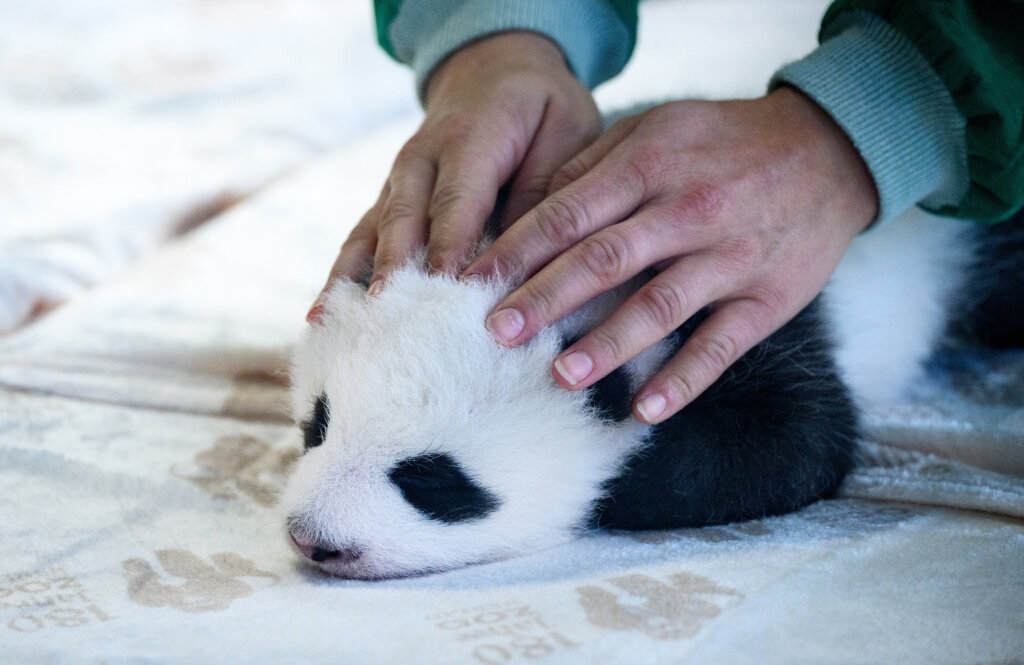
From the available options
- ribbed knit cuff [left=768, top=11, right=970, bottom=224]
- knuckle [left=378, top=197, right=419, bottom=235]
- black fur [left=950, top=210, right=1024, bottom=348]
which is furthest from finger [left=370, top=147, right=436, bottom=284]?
black fur [left=950, top=210, right=1024, bottom=348]

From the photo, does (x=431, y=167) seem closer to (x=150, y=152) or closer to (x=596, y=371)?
(x=596, y=371)

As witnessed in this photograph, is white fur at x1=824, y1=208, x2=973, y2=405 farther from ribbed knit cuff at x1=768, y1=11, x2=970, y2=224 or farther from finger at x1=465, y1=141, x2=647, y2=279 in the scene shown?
finger at x1=465, y1=141, x2=647, y2=279

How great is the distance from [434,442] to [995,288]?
36.3 inches

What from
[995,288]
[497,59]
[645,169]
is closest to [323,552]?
[645,169]

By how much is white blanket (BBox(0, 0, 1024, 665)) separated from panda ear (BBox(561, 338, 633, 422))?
13 centimetres

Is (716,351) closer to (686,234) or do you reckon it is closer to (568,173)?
(686,234)

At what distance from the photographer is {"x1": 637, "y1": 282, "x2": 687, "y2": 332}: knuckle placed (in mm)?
855

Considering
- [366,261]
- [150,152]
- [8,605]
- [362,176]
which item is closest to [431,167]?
[366,261]

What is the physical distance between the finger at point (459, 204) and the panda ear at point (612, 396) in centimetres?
14

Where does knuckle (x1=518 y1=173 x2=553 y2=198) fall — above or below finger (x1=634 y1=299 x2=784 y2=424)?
above

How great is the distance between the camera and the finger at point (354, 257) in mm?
969

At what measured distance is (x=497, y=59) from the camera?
114 centimetres

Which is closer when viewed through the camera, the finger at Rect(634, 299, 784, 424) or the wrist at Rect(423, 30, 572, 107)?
the finger at Rect(634, 299, 784, 424)

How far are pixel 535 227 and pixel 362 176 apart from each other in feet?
3.46
